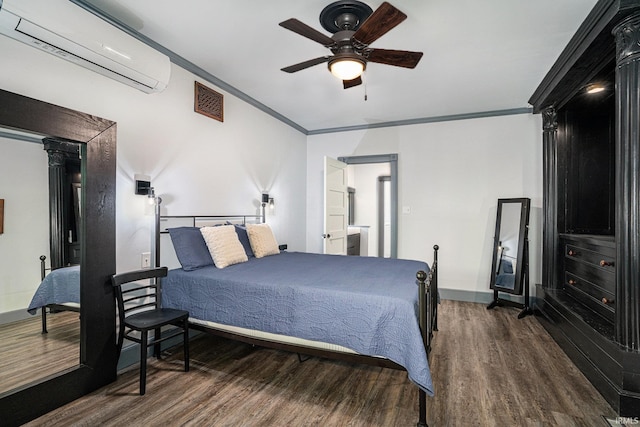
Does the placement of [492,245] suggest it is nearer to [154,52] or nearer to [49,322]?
[154,52]

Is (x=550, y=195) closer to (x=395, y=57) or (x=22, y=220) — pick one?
(x=395, y=57)

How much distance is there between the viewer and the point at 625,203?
202 cm

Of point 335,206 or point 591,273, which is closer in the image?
point 591,273

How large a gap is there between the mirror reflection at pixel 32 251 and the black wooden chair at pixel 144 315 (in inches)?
10.0

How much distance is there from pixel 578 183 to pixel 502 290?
61.0 inches

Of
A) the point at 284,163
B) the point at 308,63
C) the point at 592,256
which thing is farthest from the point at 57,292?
the point at 592,256

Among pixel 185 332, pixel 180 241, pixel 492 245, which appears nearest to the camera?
pixel 185 332

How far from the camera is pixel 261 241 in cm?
350

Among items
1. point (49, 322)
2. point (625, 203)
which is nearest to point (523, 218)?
point (625, 203)

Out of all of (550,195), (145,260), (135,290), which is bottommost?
(135,290)

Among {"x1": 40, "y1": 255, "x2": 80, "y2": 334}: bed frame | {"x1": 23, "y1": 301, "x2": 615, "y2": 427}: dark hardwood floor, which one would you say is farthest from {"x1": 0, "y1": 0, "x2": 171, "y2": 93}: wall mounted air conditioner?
{"x1": 23, "y1": 301, "x2": 615, "y2": 427}: dark hardwood floor

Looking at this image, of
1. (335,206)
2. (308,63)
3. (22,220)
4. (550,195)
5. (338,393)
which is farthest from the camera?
(335,206)

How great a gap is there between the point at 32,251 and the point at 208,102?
2.09m

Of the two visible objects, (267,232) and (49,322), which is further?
(267,232)
